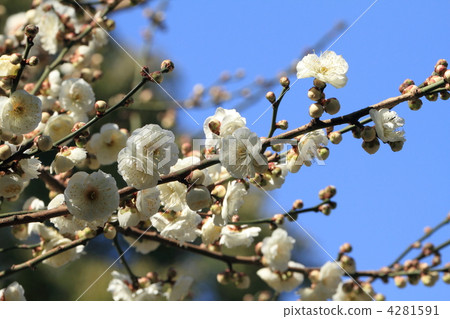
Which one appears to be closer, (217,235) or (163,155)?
(163,155)

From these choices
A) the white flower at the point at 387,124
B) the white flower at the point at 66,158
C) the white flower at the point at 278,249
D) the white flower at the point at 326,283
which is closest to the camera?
the white flower at the point at 387,124

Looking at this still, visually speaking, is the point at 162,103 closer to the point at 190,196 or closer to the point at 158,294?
the point at 158,294

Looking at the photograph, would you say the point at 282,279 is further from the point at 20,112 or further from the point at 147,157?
the point at 20,112

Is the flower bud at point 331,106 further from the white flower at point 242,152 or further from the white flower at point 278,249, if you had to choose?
the white flower at point 278,249

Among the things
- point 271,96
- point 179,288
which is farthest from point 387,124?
point 179,288

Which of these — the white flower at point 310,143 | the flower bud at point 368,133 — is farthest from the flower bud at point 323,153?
the flower bud at point 368,133
